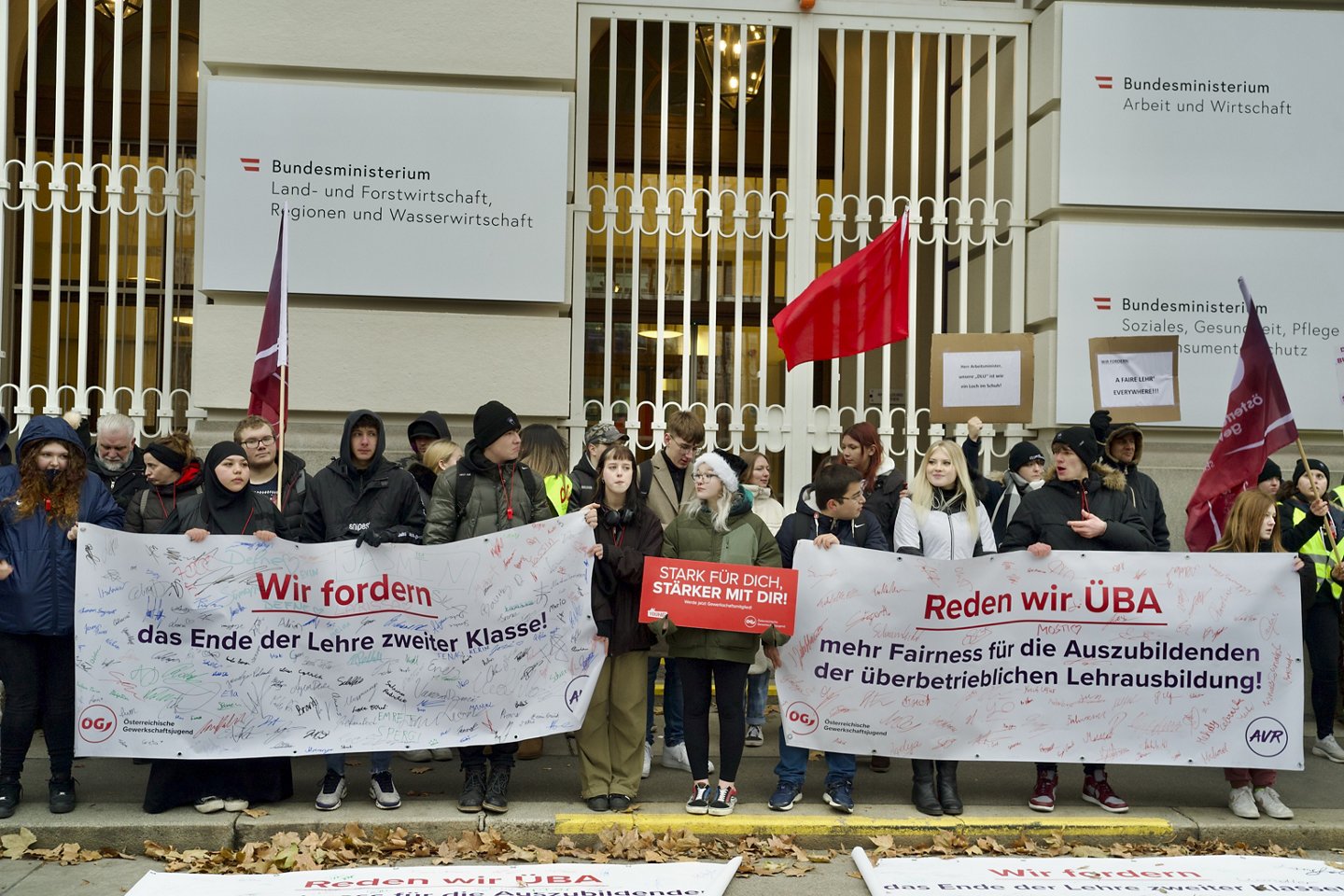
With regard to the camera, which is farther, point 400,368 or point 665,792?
point 400,368

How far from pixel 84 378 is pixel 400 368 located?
229 cm

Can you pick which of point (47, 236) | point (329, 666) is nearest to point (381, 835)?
point (329, 666)

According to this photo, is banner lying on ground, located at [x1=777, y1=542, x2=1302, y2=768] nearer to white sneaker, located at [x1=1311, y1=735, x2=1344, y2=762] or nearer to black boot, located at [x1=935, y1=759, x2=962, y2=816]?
black boot, located at [x1=935, y1=759, x2=962, y2=816]

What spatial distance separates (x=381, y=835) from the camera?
6164mm

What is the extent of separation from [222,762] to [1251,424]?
6.15m

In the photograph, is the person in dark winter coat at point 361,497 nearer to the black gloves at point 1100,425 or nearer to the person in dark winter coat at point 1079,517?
the person in dark winter coat at point 1079,517

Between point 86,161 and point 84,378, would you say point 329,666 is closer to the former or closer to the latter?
point 84,378

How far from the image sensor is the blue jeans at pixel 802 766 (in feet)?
22.3

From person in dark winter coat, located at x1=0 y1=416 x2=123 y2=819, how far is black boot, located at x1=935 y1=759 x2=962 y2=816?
4.49 m

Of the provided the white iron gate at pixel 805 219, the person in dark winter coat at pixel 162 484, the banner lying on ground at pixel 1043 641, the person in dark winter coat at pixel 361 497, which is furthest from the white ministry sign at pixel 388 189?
the banner lying on ground at pixel 1043 641

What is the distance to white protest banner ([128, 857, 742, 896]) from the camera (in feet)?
17.5

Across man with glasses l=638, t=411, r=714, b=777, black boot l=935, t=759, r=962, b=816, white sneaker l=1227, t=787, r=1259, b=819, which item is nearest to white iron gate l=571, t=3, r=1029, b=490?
man with glasses l=638, t=411, r=714, b=777

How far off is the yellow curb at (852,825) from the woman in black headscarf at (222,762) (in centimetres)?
160

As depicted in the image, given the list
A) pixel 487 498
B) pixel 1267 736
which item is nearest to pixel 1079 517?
pixel 1267 736
